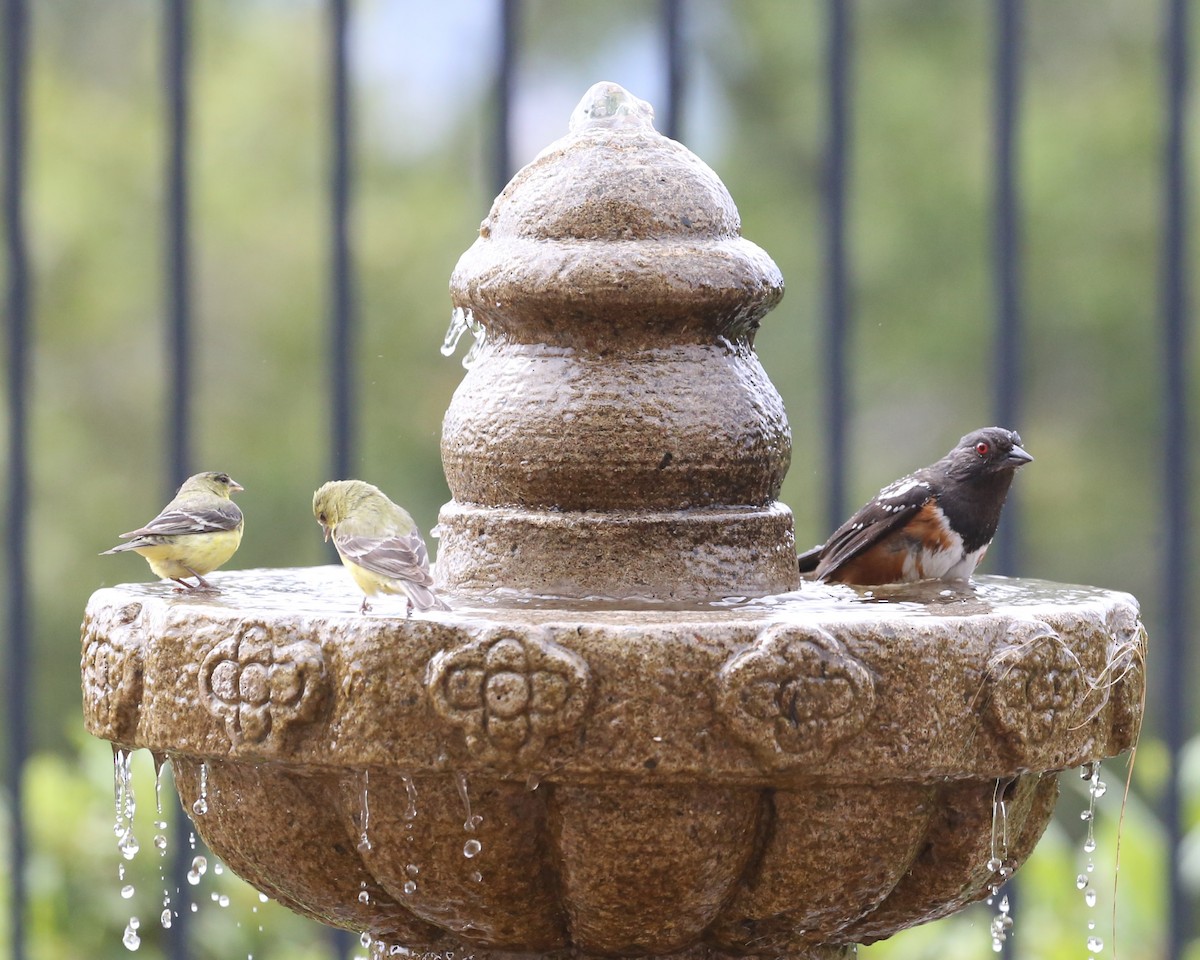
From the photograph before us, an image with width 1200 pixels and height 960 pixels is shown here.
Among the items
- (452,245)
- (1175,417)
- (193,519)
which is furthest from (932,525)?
(452,245)

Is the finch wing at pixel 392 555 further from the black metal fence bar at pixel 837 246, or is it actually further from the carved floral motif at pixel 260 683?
the black metal fence bar at pixel 837 246

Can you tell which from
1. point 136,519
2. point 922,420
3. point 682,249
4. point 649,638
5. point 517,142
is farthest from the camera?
point 922,420

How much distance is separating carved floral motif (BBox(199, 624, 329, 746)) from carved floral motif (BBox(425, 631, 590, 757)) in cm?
16

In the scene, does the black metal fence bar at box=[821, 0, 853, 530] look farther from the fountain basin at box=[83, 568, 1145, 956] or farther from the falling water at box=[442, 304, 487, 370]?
the fountain basin at box=[83, 568, 1145, 956]

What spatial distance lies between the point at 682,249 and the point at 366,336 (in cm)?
601

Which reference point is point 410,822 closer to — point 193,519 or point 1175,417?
point 193,519

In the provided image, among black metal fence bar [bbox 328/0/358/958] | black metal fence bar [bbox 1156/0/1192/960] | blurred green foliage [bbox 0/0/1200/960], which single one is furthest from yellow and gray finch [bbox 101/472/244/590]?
blurred green foliage [bbox 0/0/1200/960]

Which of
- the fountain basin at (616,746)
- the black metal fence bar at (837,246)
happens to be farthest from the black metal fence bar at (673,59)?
the fountain basin at (616,746)

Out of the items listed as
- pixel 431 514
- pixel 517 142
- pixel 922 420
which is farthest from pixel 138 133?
pixel 517 142

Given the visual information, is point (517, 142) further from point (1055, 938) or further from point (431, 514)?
point (431, 514)

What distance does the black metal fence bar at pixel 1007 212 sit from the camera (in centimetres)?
341

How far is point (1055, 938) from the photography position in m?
4.08

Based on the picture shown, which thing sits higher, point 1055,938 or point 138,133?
point 138,133

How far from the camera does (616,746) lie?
198 centimetres
